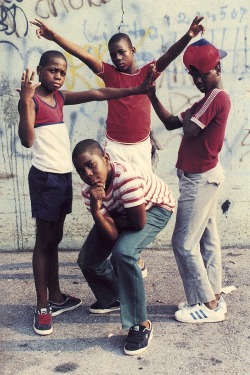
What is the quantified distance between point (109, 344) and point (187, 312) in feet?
1.88

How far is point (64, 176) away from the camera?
13.0ft

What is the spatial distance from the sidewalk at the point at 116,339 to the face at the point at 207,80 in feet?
4.79

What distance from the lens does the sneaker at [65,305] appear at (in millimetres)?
4207

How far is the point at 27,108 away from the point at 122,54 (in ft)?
3.39

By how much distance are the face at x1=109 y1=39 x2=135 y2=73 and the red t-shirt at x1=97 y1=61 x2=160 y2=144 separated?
0.22ft

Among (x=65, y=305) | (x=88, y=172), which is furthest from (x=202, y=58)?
(x=65, y=305)

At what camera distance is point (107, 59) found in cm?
502

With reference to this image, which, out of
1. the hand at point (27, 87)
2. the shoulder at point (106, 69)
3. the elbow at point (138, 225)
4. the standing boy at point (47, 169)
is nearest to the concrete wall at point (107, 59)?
the shoulder at point (106, 69)

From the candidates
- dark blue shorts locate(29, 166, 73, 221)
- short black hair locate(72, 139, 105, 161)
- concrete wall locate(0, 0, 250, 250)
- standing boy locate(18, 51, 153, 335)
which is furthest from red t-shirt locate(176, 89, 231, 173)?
concrete wall locate(0, 0, 250, 250)

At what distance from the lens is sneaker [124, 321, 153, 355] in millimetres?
3663

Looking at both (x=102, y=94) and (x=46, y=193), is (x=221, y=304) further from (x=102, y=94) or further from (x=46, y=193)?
(x=102, y=94)

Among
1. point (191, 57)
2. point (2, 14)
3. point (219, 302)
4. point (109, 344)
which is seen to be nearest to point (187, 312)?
point (219, 302)

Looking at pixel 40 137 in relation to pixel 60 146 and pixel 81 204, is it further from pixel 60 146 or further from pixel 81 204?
pixel 81 204

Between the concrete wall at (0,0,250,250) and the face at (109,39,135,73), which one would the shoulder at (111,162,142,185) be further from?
the concrete wall at (0,0,250,250)
